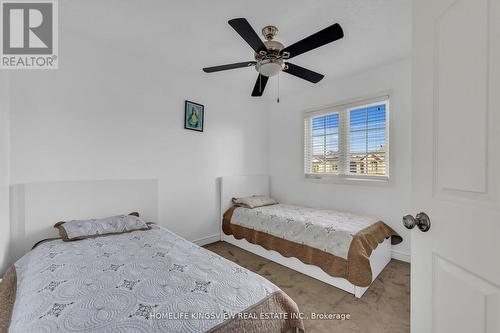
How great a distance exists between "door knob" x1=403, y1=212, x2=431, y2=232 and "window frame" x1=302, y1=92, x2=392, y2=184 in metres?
2.17

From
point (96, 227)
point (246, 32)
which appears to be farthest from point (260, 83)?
point (96, 227)

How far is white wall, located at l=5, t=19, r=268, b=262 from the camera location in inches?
76.2

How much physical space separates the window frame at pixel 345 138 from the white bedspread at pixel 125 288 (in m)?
2.29

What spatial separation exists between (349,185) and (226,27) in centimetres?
248

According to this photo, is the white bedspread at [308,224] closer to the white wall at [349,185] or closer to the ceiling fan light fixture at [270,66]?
the white wall at [349,185]

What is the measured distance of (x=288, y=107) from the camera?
3.79 metres

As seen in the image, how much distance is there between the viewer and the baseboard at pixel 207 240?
308cm

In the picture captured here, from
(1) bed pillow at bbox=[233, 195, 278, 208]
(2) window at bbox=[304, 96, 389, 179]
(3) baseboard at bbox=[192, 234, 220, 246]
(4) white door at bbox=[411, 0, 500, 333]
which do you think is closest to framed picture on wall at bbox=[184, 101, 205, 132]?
(1) bed pillow at bbox=[233, 195, 278, 208]

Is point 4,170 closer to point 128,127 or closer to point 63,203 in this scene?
point 63,203

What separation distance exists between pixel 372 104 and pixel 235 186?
2.27 metres

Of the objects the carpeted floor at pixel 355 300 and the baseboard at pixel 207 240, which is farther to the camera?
the baseboard at pixel 207 240

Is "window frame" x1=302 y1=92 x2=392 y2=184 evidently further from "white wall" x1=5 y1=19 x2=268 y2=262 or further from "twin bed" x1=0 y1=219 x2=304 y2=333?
"twin bed" x1=0 y1=219 x2=304 y2=333

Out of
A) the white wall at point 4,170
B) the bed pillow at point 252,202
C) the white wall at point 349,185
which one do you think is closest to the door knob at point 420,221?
the white wall at point 349,185

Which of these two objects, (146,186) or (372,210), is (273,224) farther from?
(146,186)
